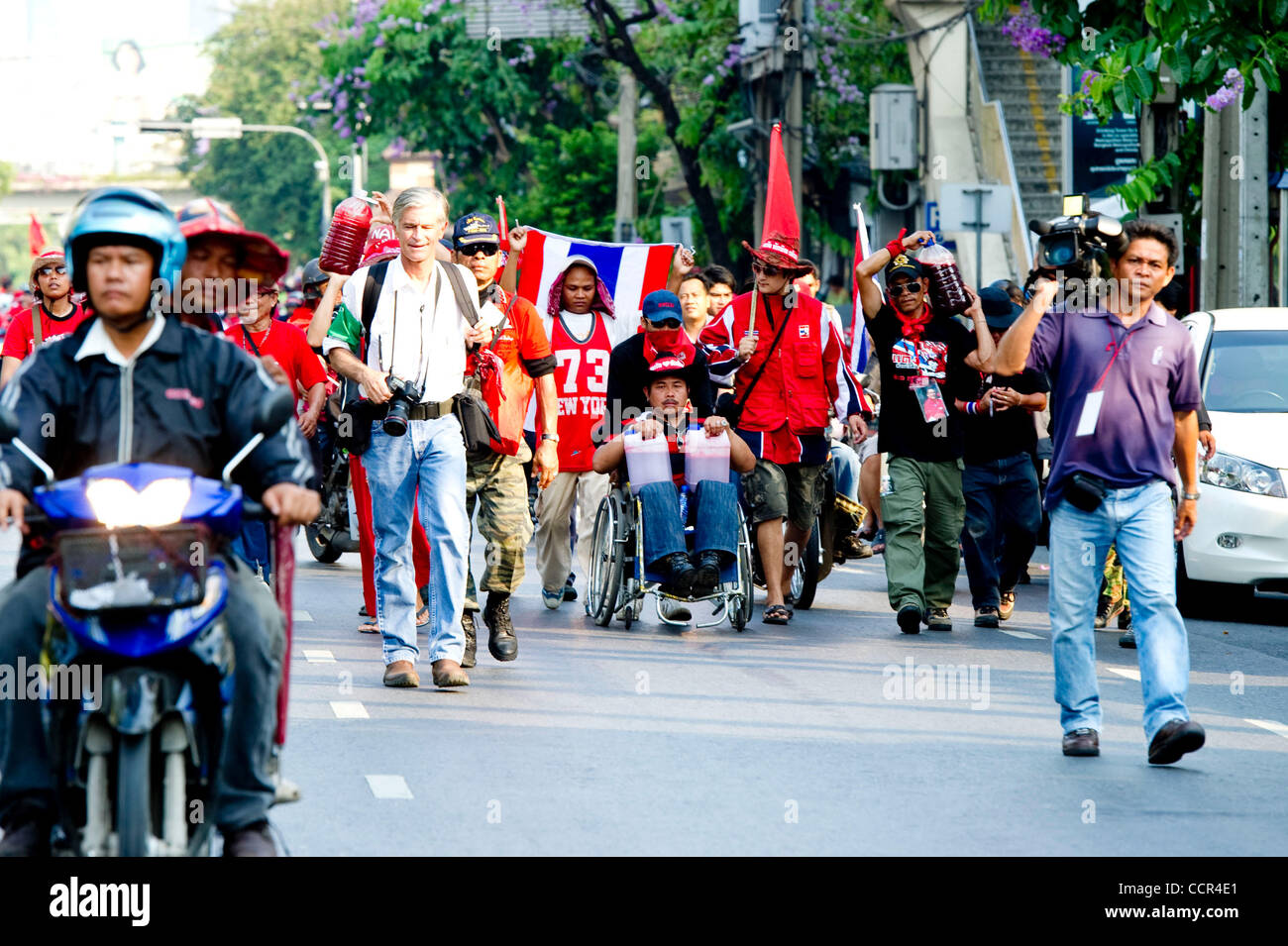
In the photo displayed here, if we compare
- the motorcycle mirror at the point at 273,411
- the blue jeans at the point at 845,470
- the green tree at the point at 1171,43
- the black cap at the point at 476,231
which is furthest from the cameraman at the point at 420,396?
the blue jeans at the point at 845,470

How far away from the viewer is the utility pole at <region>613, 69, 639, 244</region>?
33.6 meters

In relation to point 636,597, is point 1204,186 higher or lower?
higher

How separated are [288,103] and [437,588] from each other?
70134mm

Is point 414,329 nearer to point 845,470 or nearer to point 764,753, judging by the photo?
point 764,753

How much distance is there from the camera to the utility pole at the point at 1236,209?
18.9m

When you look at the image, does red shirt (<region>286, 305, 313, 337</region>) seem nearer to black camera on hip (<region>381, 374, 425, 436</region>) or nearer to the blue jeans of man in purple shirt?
black camera on hip (<region>381, 374, 425, 436</region>)

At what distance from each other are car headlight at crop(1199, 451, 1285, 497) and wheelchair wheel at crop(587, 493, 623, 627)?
3454 mm

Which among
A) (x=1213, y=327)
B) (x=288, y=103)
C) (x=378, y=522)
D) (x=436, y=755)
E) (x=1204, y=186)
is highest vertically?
(x=288, y=103)

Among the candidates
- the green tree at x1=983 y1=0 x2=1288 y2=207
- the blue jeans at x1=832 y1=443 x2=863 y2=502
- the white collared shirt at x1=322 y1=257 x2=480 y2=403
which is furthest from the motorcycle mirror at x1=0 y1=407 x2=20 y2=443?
the blue jeans at x1=832 y1=443 x2=863 y2=502

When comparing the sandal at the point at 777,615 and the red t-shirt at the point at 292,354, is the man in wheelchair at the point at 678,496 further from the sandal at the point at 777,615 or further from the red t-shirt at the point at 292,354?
the red t-shirt at the point at 292,354
